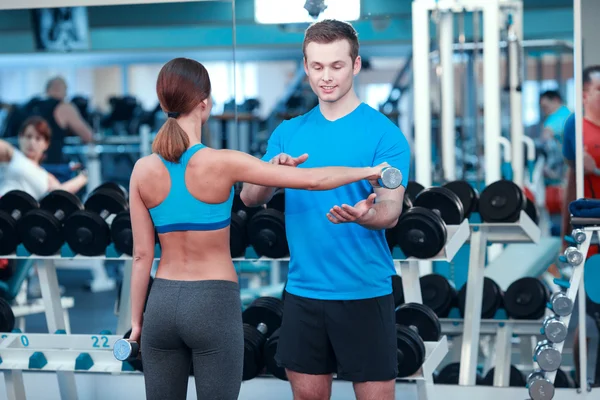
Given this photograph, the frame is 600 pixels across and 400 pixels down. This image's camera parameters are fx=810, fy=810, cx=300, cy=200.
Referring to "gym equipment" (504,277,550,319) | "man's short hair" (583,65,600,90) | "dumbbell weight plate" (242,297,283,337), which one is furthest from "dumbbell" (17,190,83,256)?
"man's short hair" (583,65,600,90)

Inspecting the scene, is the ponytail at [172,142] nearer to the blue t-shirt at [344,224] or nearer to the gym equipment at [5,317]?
the blue t-shirt at [344,224]

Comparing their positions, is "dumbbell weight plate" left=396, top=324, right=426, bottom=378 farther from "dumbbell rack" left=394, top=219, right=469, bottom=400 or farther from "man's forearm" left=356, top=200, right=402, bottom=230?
"man's forearm" left=356, top=200, right=402, bottom=230

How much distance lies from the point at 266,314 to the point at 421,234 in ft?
2.45

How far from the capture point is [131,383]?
139 inches

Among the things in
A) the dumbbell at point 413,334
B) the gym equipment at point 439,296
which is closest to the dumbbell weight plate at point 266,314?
the dumbbell at point 413,334

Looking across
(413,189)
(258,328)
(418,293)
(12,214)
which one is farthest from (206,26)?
(418,293)

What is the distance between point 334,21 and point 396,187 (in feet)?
1.48

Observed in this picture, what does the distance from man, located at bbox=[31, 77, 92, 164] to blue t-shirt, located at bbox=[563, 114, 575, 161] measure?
3.90 meters

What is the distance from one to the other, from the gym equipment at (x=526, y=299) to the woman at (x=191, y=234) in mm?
2140

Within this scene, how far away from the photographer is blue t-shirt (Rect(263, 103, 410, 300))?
6.16 feet

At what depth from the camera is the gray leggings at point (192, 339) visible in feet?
6.01

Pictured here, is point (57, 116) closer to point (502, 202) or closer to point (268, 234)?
point (268, 234)

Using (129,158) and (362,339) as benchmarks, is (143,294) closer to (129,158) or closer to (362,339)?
(362,339)

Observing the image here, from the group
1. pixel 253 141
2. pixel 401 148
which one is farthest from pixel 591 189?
pixel 253 141
